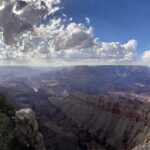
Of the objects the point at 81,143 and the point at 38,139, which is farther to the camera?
the point at 81,143

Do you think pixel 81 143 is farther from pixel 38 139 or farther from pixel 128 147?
pixel 38 139

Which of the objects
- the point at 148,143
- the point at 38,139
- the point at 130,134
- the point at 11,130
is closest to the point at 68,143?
the point at 130,134

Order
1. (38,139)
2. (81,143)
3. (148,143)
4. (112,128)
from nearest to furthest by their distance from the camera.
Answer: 1. (148,143)
2. (38,139)
3. (81,143)
4. (112,128)

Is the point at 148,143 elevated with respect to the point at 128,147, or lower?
elevated

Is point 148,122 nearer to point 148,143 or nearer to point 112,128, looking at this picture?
point 112,128

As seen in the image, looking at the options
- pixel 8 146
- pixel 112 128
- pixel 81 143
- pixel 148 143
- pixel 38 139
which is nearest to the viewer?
pixel 148 143

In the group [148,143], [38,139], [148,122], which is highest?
[148,143]
